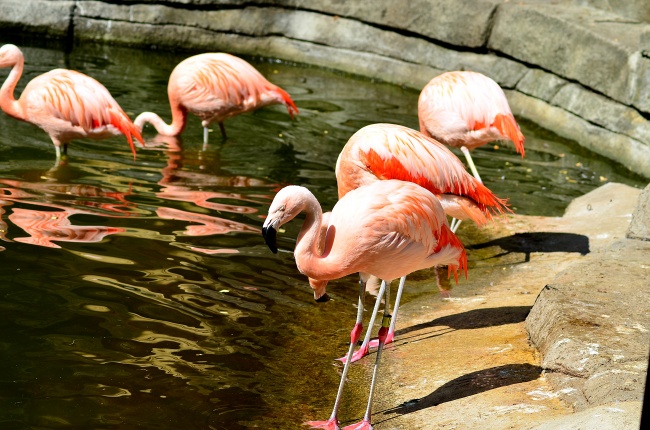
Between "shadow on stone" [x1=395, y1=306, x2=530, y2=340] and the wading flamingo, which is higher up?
the wading flamingo

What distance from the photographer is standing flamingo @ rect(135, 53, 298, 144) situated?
7465mm

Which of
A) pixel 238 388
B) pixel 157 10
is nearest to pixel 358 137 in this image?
pixel 238 388

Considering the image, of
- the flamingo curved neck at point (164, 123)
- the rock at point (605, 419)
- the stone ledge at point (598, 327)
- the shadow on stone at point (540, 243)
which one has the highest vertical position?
the rock at point (605, 419)

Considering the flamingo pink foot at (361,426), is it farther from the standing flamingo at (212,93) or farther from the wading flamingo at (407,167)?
the standing flamingo at (212,93)

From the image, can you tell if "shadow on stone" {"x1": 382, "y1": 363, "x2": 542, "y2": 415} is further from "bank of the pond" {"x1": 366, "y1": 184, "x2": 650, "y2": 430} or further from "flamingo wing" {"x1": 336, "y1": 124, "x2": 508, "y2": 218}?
"flamingo wing" {"x1": 336, "y1": 124, "x2": 508, "y2": 218}

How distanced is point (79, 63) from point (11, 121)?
210cm

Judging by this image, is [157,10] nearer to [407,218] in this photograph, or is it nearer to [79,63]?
[79,63]

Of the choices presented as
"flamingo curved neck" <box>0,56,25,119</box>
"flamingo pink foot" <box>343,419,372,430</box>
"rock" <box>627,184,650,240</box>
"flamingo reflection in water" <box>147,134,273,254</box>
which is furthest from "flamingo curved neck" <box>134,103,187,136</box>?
"flamingo pink foot" <box>343,419,372,430</box>

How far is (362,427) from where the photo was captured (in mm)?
3502

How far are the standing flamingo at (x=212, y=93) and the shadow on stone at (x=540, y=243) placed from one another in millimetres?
2619

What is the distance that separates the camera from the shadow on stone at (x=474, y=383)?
3.68 meters

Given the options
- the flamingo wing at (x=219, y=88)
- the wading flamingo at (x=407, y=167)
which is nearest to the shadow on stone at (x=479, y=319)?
the wading flamingo at (x=407, y=167)

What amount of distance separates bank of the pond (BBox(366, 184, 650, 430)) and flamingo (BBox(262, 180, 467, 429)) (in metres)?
0.36

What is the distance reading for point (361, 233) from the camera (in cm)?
Answer: 350
